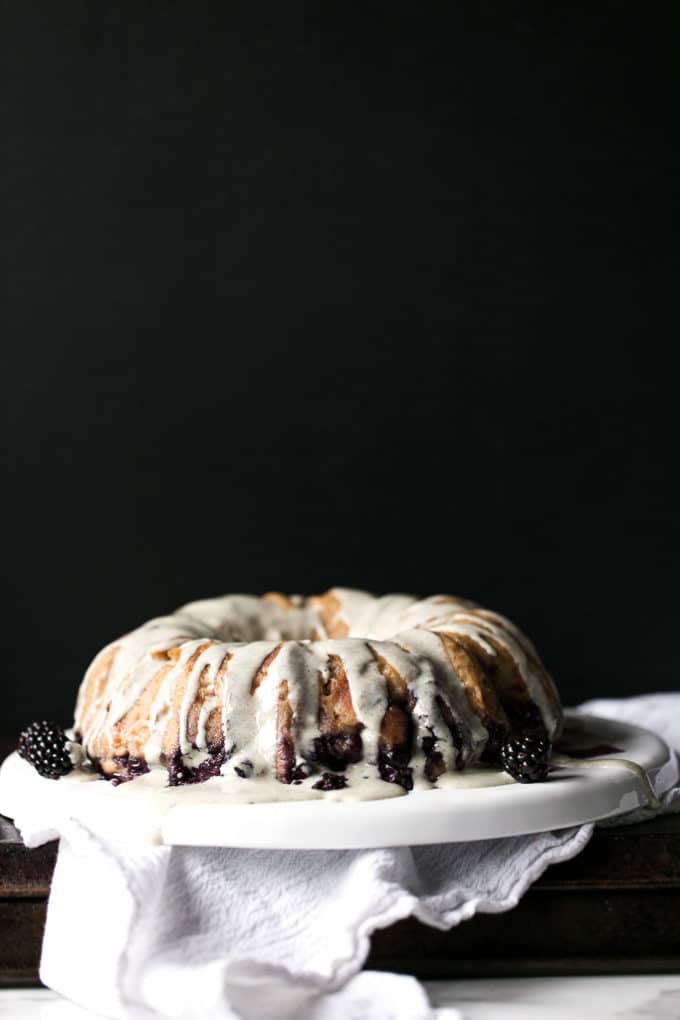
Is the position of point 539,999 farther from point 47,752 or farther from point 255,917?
point 47,752

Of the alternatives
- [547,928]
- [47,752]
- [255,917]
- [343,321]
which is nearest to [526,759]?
[547,928]

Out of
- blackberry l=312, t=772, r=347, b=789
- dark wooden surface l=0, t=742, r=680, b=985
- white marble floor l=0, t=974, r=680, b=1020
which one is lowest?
white marble floor l=0, t=974, r=680, b=1020

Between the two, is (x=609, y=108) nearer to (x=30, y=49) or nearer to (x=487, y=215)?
(x=487, y=215)

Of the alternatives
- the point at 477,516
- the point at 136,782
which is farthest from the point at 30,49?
the point at 136,782

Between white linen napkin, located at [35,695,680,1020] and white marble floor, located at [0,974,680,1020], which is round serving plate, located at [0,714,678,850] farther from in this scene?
white marble floor, located at [0,974,680,1020]

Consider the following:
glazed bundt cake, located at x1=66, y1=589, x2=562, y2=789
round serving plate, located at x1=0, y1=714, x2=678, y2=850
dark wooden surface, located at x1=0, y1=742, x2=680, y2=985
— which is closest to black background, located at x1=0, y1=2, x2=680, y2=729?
glazed bundt cake, located at x1=66, y1=589, x2=562, y2=789

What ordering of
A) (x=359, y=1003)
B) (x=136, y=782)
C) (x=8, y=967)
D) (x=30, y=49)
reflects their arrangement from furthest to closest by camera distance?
1. (x=30, y=49)
2. (x=136, y=782)
3. (x=8, y=967)
4. (x=359, y=1003)

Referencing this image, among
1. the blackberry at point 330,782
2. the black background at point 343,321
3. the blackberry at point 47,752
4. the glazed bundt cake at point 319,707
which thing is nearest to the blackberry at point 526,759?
the glazed bundt cake at point 319,707
